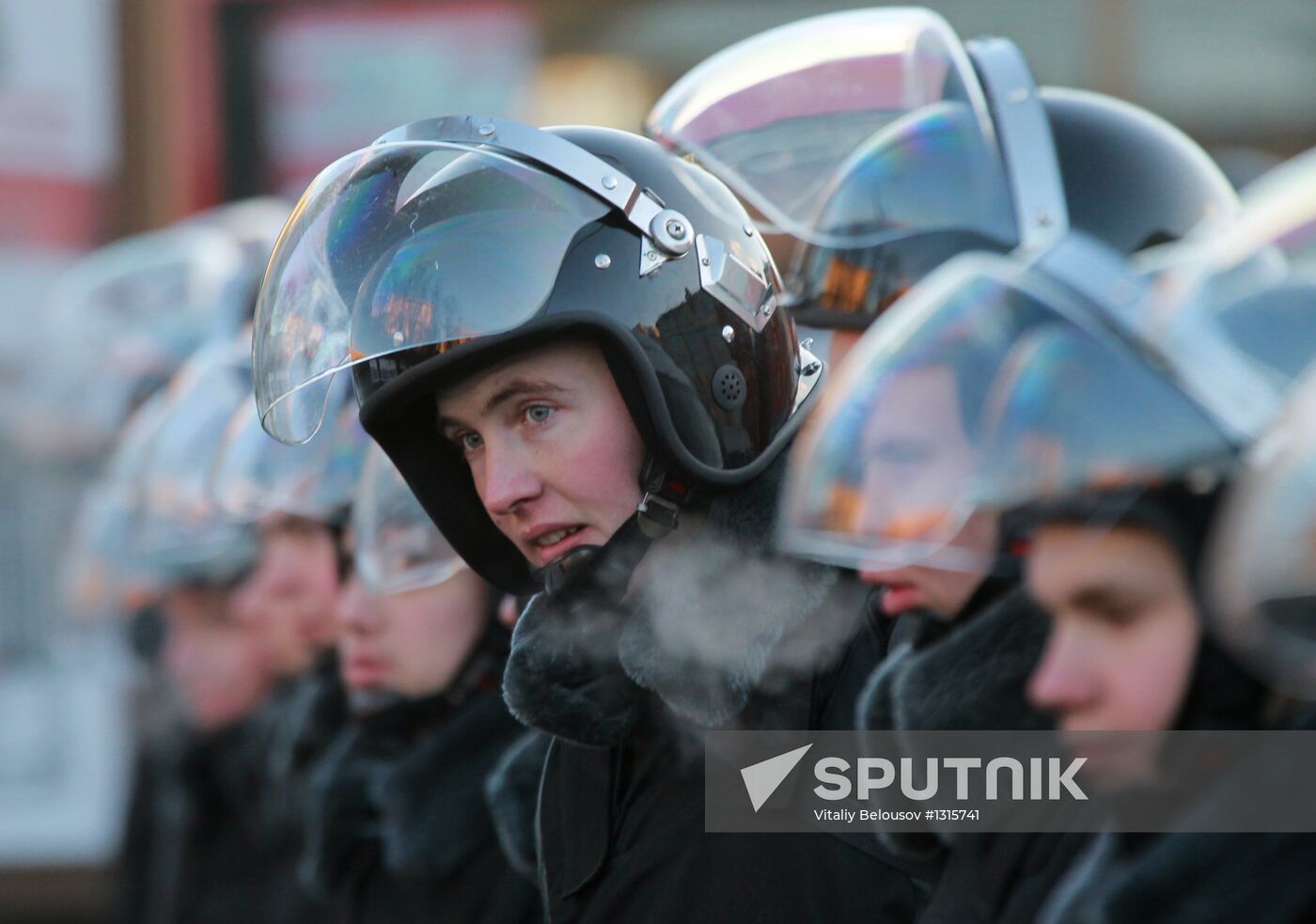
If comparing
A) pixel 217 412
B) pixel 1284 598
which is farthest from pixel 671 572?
pixel 217 412

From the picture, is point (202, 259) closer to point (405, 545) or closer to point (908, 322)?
point (405, 545)

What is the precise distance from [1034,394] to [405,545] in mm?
1707

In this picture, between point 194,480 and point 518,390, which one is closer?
point 518,390

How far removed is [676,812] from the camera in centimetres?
214

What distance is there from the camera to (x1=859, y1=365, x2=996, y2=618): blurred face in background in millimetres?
1690

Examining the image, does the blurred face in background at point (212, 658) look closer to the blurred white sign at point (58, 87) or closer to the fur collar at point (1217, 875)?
the blurred white sign at point (58, 87)

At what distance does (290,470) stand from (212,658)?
140 cm

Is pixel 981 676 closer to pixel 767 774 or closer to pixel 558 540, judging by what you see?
pixel 767 774

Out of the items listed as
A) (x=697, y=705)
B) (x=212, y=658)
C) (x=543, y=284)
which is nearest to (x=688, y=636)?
(x=697, y=705)

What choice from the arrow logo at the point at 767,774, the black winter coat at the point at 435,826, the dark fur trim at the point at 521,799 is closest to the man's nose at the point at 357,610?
the black winter coat at the point at 435,826

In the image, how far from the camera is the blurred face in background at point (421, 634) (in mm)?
3189

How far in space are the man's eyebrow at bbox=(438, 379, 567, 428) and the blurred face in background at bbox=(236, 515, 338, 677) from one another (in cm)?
158

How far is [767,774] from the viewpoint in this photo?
2.07 meters

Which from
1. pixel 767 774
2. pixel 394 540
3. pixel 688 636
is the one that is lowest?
pixel 394 540
